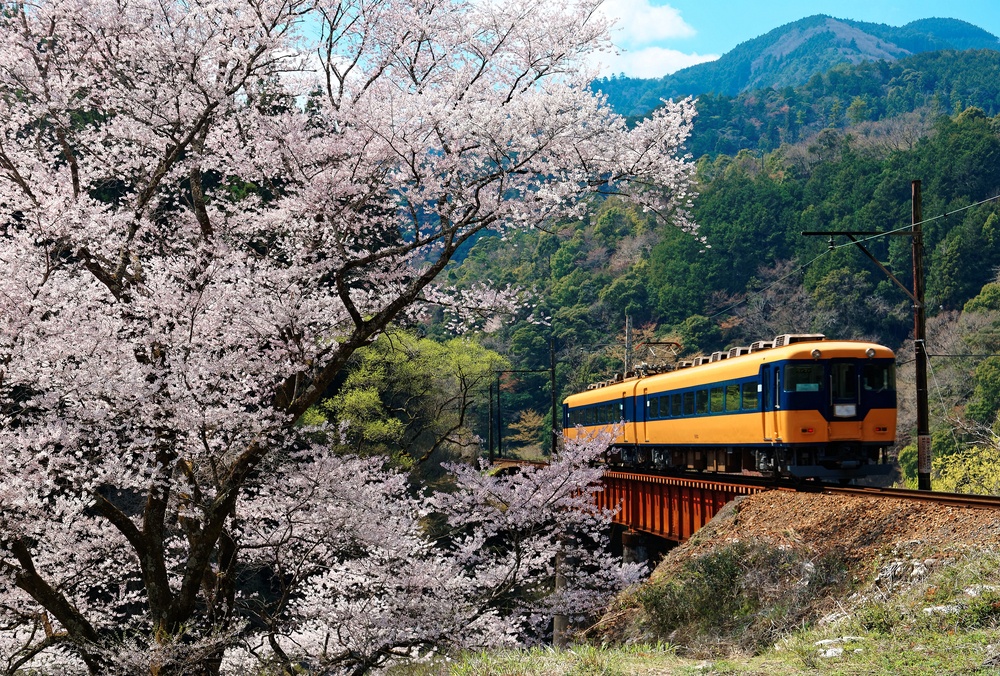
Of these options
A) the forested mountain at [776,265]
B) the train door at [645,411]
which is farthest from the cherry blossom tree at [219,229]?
the forested mountain at [776,265]

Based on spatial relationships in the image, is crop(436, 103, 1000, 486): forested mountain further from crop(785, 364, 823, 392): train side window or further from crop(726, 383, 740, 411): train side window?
crop(785, 364, 823, 392): train side window

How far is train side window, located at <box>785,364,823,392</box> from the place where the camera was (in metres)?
16.6

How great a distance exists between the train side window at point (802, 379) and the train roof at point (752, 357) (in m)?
0.20

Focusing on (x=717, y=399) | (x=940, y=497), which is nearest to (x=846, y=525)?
(x=940, y=497)

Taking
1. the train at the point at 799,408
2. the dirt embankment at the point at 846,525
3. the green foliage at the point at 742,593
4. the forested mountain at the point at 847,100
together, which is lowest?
the green foliage at the point at 742,593

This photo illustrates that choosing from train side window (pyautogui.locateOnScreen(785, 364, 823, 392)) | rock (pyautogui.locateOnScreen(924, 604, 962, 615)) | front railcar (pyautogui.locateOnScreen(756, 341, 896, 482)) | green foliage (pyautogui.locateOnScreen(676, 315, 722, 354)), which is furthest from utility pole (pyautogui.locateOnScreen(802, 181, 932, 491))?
green foliage (pyautogui.locateOnScreen(676, 315, 722, 354))

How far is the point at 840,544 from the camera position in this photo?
11.2m

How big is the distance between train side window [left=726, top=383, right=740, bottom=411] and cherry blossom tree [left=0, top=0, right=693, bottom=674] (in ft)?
25.5

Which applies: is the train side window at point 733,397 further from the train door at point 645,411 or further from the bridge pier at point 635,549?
the bridge pier at point 635,549

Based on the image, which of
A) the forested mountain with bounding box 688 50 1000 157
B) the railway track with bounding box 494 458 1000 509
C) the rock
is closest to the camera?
the rock

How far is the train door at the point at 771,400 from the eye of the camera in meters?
16.8

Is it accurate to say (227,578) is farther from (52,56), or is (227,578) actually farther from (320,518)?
(52,56)

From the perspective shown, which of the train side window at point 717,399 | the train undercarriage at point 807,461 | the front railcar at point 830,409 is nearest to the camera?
the front railcar at point 830,409

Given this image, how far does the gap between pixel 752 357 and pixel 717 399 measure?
170 cm
